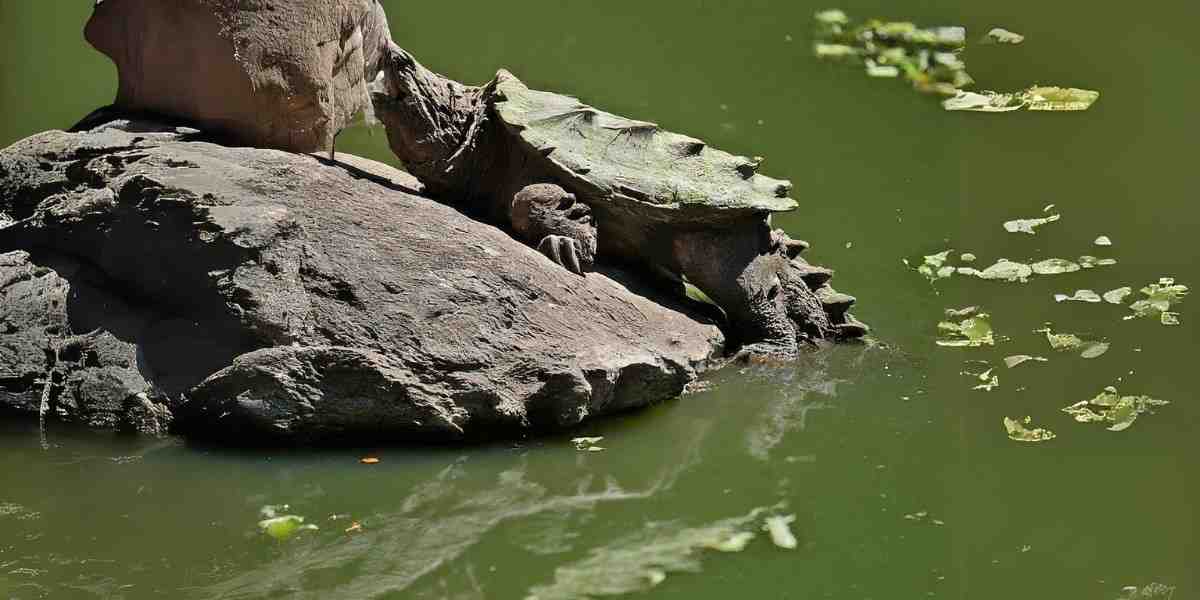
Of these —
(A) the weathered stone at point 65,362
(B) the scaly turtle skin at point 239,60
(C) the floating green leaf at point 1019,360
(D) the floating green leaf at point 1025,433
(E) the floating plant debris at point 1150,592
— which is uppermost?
(B) the scaly turtle skin at point 239,60

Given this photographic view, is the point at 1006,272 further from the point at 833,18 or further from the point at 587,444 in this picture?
the point at 833,18

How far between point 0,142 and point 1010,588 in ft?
23.0

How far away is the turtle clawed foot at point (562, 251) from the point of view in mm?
5930

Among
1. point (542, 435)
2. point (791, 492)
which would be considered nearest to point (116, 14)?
point (542, 435)

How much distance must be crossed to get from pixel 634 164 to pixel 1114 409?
2.19 m

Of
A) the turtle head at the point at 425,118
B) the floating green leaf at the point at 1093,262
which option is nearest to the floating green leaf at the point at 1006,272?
the floating green leaf at the point at 1093,262

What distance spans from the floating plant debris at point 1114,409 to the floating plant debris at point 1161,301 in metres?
0.95

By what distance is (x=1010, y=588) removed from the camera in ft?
13.8

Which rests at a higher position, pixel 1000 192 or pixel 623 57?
pixel 623 57

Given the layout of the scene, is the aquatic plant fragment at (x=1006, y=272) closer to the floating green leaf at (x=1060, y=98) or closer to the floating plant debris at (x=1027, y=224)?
the floating plant debris at (x=1027, y=224)

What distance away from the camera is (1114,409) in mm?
5555

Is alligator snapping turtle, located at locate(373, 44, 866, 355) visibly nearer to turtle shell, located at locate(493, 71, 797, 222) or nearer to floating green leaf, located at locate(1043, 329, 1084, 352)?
turtle shell, located at locate(493, 71, 797, 222)

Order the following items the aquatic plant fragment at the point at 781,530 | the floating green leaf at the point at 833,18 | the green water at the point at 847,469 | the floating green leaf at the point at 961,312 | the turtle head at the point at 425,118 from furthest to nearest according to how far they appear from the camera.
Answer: the floating green leaf at the point at 833,18
the floating green leaf at the point at 961,312
the turtle head at the point at 425,118
the aquatic plant fragment at the point at 781,530
the green water at the point at 847,469

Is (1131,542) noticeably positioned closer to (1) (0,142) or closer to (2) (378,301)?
(2) (378,301)
